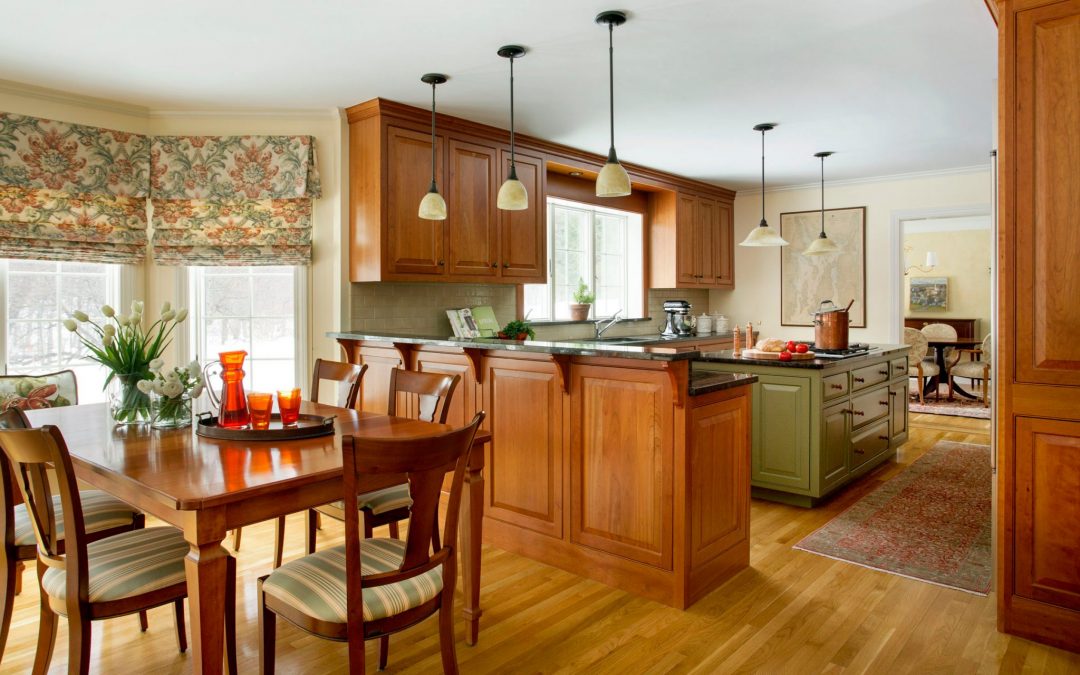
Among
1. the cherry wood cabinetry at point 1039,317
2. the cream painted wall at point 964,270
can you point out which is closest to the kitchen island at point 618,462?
the cherry wood cabinetry at point 1039,317

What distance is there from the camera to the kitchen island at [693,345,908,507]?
3936 millimetres

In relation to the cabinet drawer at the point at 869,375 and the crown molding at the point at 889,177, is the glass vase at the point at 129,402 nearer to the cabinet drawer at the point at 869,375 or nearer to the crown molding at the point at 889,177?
the cabinet drawer at the point at 869,375

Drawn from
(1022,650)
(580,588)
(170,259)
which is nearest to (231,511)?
(580,588)

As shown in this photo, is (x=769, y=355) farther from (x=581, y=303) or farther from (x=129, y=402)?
(x=129, y=402)

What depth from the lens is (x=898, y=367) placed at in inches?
204

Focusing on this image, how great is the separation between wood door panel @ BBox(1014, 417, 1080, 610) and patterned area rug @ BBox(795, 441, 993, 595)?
19.8 inches

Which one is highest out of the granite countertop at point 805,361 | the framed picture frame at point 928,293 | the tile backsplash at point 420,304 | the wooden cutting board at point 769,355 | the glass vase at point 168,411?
the framed picture frame at point 928,293

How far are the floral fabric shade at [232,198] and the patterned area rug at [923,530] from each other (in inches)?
135

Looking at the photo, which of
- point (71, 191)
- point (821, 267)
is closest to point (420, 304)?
point (71, 191)

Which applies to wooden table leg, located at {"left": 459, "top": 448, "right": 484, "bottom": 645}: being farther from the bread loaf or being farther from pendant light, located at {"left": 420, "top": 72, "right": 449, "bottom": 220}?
the bread loaf

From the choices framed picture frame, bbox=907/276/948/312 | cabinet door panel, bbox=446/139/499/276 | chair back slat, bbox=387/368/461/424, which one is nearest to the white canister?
cabinet door panel, bbox=446/139/499/276

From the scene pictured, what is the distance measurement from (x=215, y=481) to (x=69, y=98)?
3.21 meters

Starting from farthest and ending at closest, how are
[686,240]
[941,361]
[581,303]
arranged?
[941,361] < [686,240] < [581,303]

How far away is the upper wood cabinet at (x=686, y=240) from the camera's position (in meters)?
6.59
